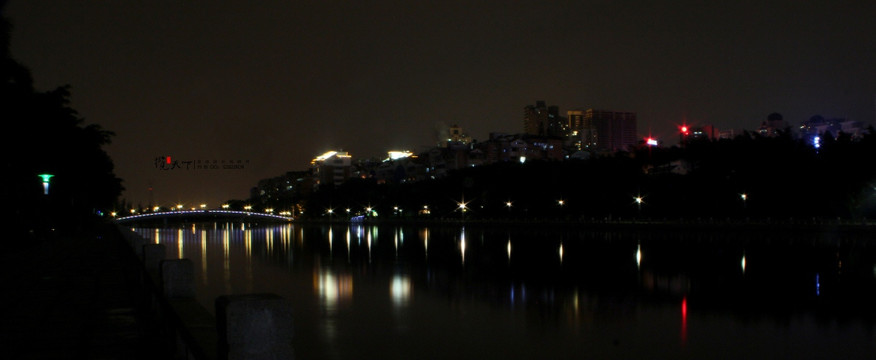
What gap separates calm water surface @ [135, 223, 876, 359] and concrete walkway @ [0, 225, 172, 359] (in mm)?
3582

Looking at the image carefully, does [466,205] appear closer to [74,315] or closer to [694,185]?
[694,185]

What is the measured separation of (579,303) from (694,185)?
2306 inches

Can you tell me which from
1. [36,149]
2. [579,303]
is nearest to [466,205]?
[36,149]

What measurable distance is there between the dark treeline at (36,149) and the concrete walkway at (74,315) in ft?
25.1

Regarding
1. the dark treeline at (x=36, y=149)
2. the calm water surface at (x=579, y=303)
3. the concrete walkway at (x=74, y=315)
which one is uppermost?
the dark treeline at (x=36, y=149)

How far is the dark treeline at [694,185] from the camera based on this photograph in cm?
6225

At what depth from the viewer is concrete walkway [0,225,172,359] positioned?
10.4m

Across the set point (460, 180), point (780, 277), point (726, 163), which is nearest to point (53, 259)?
point (780, 277)

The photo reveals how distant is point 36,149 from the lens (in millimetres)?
37719

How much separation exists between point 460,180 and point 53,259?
94065 mm

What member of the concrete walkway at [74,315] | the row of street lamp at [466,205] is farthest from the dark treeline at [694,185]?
the concrete walkway at [74,315]

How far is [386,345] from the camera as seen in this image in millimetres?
15859

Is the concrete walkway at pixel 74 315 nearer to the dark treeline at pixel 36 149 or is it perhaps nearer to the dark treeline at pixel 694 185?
the dark treeline at pixel 36 149

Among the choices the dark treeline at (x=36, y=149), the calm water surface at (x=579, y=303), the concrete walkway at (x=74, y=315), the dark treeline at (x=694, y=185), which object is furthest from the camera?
→ the dark treeline at (x=694, y=185)
